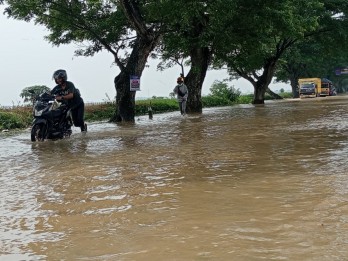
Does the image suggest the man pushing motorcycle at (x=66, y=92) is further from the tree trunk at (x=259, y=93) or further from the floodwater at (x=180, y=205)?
the tree trunk at (x=259, y=93)

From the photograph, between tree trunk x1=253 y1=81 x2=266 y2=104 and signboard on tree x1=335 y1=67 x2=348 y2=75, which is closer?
tree trunk x1=253 y1=81 x2=266 y2=104

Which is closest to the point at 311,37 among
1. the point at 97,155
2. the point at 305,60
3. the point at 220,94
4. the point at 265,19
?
the point at 305,60

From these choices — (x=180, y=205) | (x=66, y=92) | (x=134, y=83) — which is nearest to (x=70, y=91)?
(x=66, y=92)

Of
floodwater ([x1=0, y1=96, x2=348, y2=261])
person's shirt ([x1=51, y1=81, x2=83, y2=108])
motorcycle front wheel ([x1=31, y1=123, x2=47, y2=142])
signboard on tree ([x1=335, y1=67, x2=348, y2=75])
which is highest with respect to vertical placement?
signboard on tree ([x1=335, y1=67, x2=348, y2=75])

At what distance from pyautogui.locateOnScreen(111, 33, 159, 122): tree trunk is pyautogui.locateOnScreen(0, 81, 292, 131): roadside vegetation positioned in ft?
6.13

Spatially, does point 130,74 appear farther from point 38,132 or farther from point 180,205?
point 180,205

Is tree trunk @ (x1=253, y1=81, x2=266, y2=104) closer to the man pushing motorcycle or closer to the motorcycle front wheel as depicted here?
the man pushing motorcycle

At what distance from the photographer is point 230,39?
66.8 feet

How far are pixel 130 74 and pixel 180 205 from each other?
42.6 feet

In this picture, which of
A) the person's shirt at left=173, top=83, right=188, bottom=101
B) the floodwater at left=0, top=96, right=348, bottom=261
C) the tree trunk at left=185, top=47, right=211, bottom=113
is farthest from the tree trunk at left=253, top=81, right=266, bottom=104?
the floodwater at left=0, top=96, right=348, bottom=261

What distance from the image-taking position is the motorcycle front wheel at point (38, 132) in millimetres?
9656

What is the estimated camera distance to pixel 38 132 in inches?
382

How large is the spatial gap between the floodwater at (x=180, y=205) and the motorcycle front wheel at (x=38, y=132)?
2670mm

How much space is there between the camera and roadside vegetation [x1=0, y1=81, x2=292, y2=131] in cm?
1507
